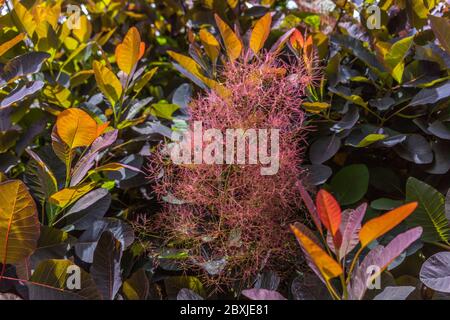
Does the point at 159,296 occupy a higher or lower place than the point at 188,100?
lower

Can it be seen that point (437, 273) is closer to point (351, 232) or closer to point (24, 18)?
point (351, 232)

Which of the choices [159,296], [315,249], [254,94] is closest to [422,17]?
[254,94]

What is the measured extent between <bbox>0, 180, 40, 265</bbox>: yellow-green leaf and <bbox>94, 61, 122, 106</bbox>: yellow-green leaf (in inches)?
16.5

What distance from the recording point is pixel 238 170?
1.06 meters

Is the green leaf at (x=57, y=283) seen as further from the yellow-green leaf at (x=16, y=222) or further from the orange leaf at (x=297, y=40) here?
the orange leaf at (x=297, y=40)

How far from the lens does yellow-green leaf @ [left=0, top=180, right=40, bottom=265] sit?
0.88 metres

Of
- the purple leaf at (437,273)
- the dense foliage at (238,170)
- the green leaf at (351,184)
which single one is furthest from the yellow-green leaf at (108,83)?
the purple leaf at (437,273)

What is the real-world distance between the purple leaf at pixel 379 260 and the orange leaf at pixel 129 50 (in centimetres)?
69

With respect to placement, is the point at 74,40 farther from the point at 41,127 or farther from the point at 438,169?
the point at 438,169

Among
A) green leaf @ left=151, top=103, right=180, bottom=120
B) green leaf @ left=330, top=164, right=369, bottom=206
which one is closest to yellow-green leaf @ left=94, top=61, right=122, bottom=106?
green leaf @ left=151, top=103, right=180, bottom=120

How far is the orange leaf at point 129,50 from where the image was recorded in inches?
47.8

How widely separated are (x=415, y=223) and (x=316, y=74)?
416 mm

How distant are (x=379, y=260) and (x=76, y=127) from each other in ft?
1.98

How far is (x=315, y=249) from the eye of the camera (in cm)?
79
